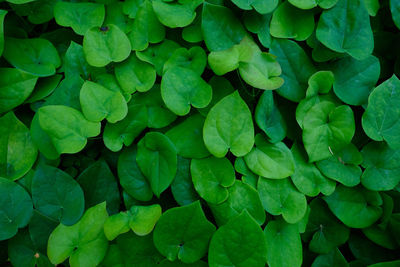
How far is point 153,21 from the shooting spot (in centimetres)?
89

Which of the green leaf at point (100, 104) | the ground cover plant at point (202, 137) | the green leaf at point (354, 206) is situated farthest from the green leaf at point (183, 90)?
the green leaf at point (354, 206)

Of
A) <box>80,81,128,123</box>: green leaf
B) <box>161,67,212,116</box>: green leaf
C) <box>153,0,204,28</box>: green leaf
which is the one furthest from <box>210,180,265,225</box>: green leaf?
<box>153,0,204,28</box>: green leaf

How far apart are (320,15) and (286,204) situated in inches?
19.3

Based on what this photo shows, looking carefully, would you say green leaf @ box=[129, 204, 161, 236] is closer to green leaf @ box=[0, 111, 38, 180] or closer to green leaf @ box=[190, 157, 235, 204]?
green leaf @ box=[190, 157, 235, 204]

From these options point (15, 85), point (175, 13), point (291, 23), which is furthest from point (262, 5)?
point (15, 85)

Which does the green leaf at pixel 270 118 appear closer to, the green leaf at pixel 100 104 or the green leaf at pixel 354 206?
the green leaf at pixel 354 206

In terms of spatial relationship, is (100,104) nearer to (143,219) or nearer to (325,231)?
(143,219)

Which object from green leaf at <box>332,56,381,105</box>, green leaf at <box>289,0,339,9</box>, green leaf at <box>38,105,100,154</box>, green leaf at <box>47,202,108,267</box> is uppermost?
green leaf at <box>289,0,339,9</box>

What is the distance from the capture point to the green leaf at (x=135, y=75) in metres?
0.87

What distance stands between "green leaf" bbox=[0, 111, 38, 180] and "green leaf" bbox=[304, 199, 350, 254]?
2.44 ft

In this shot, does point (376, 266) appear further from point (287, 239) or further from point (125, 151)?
point (125, 151)

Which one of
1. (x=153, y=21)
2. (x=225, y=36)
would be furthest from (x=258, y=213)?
(x=153, y=21)

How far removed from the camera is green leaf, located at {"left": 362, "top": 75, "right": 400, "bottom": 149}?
2.67 ft

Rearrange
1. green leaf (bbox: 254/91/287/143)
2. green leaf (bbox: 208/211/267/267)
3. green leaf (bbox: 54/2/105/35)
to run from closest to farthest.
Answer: green leaf (bbox: 208/211/267/267), green leaf (bbox: 254/91/287/143), green leaf (bbox: 54/2/105/35)
